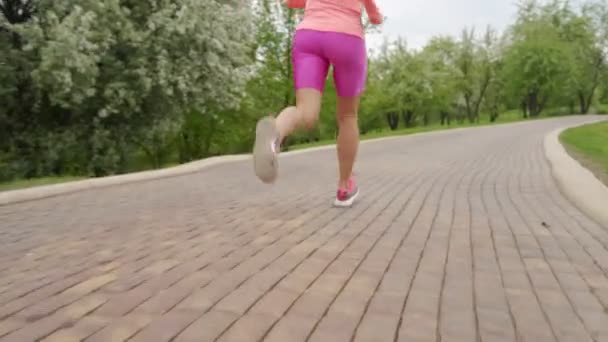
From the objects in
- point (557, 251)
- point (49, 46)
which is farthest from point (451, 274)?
point (49, 46)

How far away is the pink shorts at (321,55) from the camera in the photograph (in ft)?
12.4

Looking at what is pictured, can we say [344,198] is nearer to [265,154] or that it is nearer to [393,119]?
[265,154]

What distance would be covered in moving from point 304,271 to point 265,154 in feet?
3.76

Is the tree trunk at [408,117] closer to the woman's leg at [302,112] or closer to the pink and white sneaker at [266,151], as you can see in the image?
the woman's leg at [302,112]

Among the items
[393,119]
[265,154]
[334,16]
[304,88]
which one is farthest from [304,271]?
[393,119]

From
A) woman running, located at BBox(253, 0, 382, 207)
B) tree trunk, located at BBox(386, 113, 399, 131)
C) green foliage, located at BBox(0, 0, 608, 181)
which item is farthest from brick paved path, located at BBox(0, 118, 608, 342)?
tree trunk, located at BBox(386, 113, 399, 131)

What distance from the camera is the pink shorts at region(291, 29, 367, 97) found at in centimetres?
377

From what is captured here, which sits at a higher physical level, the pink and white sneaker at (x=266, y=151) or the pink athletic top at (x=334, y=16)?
the pink athletic top at (x=334, y=16)

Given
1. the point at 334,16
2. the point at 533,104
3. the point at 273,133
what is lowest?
the point at 273,133

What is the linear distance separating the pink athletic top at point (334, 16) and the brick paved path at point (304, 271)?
1.43m

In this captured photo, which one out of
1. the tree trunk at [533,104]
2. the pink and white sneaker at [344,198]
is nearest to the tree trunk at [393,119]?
the tree trunk at [533,104]

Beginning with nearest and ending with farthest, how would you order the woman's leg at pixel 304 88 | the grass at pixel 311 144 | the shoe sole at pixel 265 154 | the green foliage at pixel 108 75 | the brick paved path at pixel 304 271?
1. the brick paved path at pixel 304 271
2. the shoe sole at pixel 265 154
3. the woman's leg at pixel 304 88
4. the grass at pixel 311 144
5. the green foliage at pixel 108 75

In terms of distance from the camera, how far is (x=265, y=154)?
333 centimetres

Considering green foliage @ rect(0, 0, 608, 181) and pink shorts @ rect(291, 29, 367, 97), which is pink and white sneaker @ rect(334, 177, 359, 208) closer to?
pink shorts @ rect(291, 29, 367, 97)
